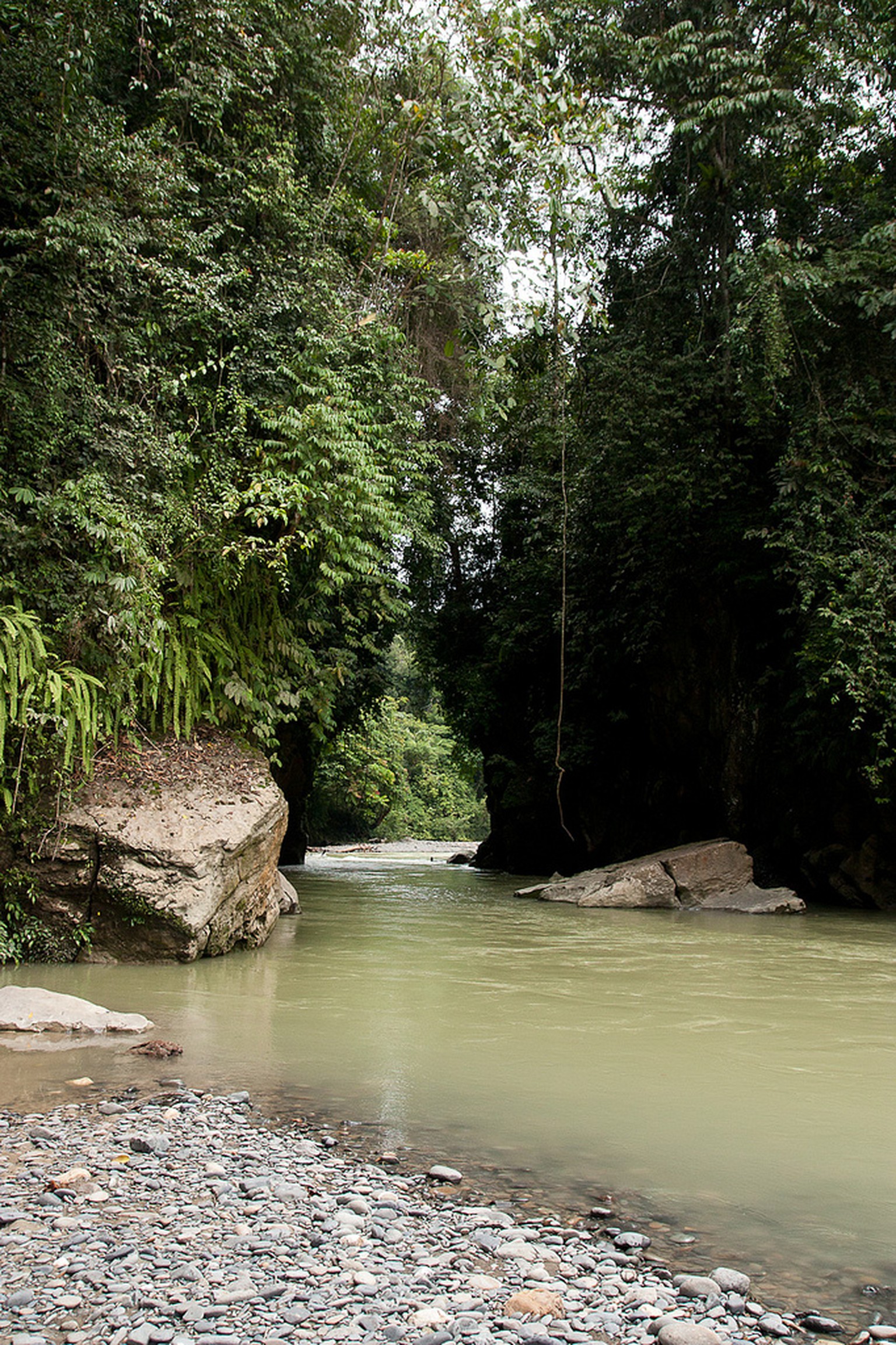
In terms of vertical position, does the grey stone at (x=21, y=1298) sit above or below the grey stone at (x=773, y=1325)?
above

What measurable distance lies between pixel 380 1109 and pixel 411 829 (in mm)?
37405

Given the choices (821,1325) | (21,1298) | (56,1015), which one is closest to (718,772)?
(56,1015)

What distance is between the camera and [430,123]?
1052 cm

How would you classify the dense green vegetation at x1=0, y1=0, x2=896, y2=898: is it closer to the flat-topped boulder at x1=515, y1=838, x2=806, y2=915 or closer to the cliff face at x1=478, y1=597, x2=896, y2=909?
the cliff face at x1=478, y1=597, x2=896, y2=909

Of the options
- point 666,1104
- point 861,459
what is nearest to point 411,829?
point 861,459

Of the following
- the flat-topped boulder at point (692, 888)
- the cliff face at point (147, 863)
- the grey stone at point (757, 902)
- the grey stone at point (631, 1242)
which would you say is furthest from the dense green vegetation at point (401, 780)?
the grey stone at point (631, 1242)

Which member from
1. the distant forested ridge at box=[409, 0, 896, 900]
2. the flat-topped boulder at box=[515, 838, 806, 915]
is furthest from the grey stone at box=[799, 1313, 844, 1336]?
the flat-topped boulder at box=[515, 838, 806, 915]

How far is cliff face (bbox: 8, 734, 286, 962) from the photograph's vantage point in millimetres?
6559

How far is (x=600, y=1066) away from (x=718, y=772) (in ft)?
38.0

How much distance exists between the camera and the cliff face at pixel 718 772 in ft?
43.8

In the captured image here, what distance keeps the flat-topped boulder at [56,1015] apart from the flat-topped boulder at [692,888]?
27.9 ft

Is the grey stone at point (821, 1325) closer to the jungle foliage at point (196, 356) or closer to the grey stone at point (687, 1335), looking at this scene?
the grey stone at point (687, 1335)

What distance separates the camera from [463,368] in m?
13.5

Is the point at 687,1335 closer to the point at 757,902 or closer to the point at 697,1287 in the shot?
the point at 697,1287
